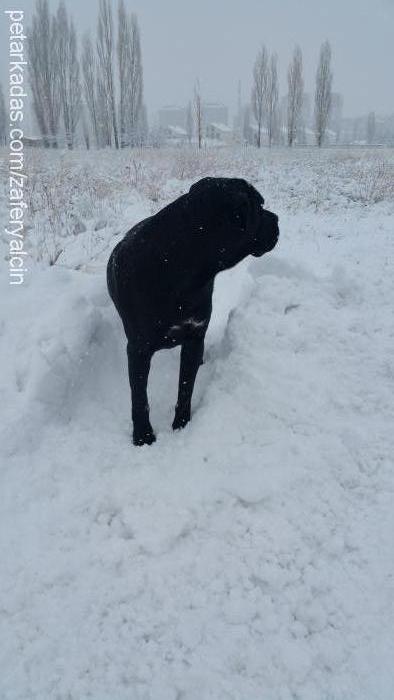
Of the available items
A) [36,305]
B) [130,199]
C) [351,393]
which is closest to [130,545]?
[351,393]

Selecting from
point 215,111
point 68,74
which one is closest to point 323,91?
point 68,74

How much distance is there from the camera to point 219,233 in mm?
1910

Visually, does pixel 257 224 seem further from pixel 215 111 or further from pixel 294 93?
pixel 215 111

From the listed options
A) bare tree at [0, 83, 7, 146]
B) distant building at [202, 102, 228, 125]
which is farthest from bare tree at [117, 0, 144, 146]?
distant building at [202, 102, 228, 125]

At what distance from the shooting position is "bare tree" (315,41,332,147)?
25.8 metres

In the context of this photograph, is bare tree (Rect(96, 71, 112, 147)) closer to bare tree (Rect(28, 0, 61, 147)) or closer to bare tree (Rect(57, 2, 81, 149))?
bare tree (Rect(57, 2, 81, 149))

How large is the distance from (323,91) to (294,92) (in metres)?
2.26

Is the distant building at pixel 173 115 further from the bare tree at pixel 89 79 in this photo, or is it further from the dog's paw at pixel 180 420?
the dog's paw at pixel 180 420

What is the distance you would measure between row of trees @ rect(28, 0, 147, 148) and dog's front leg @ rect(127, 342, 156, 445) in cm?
2357

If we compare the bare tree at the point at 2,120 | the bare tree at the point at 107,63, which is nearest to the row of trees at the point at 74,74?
the bare tree at the point at 107,63

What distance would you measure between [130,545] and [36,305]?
2.09 m

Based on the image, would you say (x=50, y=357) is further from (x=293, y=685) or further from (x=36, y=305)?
(x=293, y=685)

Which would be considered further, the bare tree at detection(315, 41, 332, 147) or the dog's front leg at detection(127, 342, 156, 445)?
the bare tree at detection(315, 41, 332, 147)

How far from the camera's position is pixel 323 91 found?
26.2 meters
